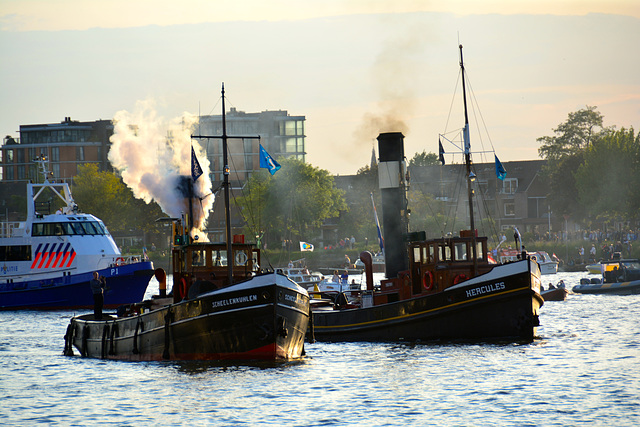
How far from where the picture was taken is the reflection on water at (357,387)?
20.8m

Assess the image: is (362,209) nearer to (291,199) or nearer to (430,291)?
(291,199)

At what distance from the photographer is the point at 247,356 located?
27.8 meters

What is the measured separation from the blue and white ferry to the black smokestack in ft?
78.3

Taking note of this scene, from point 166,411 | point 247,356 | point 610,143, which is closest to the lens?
point 166,411

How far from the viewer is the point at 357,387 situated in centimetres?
2459

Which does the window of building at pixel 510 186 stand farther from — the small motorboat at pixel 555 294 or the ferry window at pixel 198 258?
the ferry window at pixel 198 258

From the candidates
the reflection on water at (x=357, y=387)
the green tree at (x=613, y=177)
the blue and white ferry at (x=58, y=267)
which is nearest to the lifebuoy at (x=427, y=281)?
the reflection on water at (x=357, y=387)

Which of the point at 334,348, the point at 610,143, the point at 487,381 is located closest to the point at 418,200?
the point at 610,143

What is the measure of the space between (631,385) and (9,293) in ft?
146

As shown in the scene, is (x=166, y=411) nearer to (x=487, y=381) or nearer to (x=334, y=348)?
(x=487, y=381)

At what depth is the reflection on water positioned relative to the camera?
20.8 meters

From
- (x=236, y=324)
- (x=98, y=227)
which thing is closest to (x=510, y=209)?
(x=98, y=227)

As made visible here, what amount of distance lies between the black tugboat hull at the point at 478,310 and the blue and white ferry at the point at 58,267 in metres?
27.5

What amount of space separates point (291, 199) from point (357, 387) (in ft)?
296
